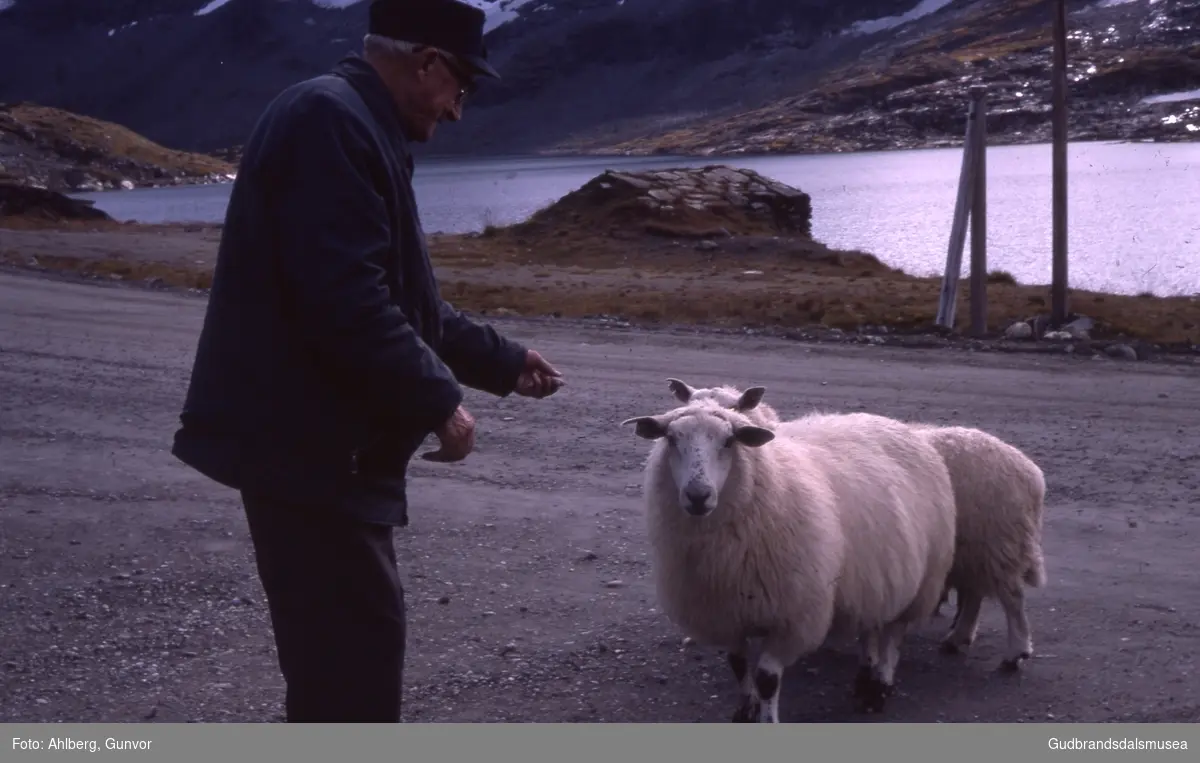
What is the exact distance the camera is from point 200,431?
9.98 ft

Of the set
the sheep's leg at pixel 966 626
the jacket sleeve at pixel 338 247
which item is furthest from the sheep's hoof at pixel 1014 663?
the jacket sleeve at pixel 338 247

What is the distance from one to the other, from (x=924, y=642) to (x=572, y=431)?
3.93 metres

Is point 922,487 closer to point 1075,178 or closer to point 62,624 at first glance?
point 62,624

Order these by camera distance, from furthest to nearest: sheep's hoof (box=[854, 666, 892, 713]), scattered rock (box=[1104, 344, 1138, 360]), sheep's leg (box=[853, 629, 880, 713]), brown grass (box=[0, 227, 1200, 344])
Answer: brown grass (box=[0, 227, 1200, 344]) < scattered rock (box=[1104, 344, 1138, 360]) < sheep's leg (box=[853, 629, 880, 713]) < sheep's hoof (box=[854, 666, 892, 713])

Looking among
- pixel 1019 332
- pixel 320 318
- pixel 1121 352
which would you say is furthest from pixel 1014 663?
pixel 1019 332

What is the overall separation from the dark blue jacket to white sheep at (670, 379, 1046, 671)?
258cm

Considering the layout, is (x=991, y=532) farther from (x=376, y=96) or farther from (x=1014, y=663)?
(x=376, y=96)

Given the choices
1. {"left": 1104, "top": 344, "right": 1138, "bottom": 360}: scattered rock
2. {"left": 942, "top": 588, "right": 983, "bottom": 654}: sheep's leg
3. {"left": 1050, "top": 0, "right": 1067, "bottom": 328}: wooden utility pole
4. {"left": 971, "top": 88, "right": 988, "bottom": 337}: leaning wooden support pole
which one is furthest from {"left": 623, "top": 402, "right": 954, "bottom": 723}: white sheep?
{"left": 1050, "top": 0, "right": 1067, "bottom": 328}: wooden utility pole

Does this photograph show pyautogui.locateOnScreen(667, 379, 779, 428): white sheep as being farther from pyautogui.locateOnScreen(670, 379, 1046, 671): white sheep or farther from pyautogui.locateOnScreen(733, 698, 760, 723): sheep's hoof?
pyautogui.locateOnScreen(733, 698, 760, 723): sheep's hoof

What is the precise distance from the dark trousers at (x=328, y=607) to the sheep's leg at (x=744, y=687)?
2048 millimetres

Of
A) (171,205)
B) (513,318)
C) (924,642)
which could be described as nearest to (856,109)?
(171,205)

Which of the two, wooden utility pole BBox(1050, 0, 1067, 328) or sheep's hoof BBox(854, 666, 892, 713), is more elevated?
wooden utility pole BBox(1050, 0, 1067, 328)

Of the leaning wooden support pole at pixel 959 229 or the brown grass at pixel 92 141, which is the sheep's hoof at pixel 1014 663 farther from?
the brown grass at pixel 92 141

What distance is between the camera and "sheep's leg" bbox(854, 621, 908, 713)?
5031 millimetres
